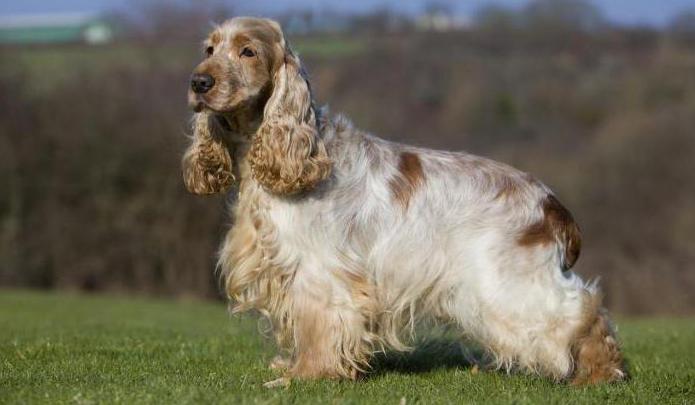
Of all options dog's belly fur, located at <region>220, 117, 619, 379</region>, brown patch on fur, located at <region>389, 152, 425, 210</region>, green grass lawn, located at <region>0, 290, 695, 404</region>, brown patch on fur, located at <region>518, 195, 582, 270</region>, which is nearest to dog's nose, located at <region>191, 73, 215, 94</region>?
dog's belly fur, located at <region>220, 117, 619, 379</region>

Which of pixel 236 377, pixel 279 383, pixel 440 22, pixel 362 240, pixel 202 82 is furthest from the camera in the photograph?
pixel 440 22

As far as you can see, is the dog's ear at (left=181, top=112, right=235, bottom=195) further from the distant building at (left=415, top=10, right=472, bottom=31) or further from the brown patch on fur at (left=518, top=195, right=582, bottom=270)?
the distant building at (left=415, top=10, right=472, bottom=31)

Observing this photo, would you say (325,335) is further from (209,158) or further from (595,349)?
(595,349)

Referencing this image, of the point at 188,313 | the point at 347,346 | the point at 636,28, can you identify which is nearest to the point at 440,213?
→ the point at 347,346

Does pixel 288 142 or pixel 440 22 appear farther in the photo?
pixel 440 22

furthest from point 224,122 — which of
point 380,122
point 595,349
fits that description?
point 380,122

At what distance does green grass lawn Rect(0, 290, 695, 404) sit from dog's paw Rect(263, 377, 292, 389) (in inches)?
2.4

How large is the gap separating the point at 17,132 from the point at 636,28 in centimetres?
2751

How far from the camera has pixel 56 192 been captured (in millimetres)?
33406

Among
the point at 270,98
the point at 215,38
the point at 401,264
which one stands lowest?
the point at 401,264

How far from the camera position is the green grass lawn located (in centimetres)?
633

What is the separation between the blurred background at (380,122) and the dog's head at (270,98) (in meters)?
18.9

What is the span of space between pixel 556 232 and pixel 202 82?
2.70 meters

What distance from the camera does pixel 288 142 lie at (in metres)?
7.02
